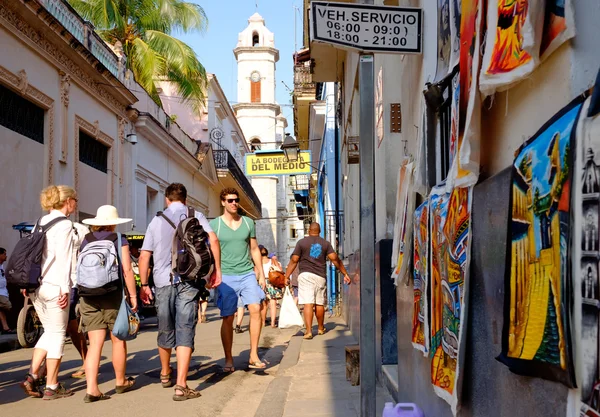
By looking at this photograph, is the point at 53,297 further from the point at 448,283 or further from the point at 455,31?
the point at 455,31

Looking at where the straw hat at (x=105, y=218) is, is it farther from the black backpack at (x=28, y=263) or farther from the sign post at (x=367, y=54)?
the sign post at (x=367, y=54)

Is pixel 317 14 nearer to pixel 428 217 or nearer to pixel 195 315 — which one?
pixel 428 217

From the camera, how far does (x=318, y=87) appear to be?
2483 centimetres

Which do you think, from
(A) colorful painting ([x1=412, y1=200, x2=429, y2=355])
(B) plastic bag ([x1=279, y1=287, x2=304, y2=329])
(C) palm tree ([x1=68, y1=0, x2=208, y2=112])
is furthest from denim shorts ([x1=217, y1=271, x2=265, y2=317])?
(C) palm tree ([x1=68, y1=0, x2=208, y2=112])

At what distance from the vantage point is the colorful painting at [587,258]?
6.15ft

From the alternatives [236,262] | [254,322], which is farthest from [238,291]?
[254,322]

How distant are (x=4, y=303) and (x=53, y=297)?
6655 millimetres

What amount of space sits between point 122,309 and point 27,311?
415 centimetres

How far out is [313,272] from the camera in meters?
11.4

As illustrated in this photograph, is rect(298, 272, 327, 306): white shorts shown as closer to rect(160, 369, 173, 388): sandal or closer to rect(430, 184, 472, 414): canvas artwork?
rect(160, 369, 173, 388): sandal

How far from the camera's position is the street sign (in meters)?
3.76

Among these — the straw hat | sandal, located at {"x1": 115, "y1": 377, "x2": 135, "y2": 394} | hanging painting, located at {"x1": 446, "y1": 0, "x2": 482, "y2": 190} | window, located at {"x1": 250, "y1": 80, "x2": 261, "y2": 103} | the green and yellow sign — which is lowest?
sandal, located at {"x1": 115, "y1": 377, "x2": 135, "y2": 394}

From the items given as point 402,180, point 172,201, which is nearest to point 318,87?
point 172,201

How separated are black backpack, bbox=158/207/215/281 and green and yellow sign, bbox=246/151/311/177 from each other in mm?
16243
